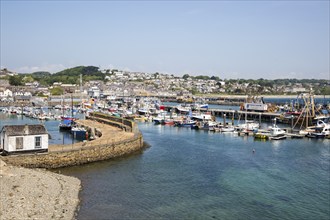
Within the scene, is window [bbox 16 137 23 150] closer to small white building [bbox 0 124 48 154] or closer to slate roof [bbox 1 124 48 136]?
small white building [bbox 0 124 48 154]

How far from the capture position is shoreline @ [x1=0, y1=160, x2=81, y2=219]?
14.9 meters

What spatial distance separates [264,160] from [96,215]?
17628 millimetres

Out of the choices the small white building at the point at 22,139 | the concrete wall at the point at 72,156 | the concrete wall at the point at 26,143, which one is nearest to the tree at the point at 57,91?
the concrete wall at the point at 72,156

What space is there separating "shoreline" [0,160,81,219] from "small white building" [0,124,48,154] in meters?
2.43

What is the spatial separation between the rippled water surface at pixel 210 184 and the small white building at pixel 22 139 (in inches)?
105

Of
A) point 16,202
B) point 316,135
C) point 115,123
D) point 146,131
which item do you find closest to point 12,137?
point 16,202

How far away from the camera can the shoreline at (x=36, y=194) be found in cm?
1489

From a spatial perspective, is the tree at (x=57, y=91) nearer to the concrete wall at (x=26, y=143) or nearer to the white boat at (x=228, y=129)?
the white boat at (x=228, y=129)

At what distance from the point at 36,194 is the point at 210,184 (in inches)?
404

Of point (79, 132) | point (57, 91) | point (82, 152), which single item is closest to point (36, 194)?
point (82, 152)

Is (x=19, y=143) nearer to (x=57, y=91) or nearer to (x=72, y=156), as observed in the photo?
(x=72, y=156)

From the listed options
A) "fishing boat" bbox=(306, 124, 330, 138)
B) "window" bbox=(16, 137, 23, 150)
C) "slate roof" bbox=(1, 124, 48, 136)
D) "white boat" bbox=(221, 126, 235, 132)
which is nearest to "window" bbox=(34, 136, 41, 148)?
"slate roof" bbox=(1, 124, 48, 136)

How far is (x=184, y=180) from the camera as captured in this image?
907 inches

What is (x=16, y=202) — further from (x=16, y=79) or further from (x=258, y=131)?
(x=16, y=79)
